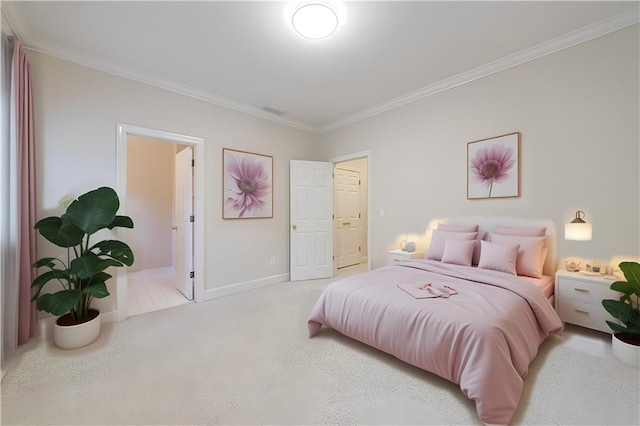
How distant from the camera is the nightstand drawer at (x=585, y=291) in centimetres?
222

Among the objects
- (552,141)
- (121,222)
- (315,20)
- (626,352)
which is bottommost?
(626,352)

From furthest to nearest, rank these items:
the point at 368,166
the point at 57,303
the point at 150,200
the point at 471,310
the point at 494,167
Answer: the point at 150,200 → the point at 368,166 → the point at 494,167 → the point at 57,303 → the point at 471,310

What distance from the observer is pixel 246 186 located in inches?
157

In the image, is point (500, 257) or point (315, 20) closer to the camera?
point (315, 20)

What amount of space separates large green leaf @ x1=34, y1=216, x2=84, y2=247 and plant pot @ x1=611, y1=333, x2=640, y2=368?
4.56m

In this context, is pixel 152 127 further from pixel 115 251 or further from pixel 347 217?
pixel 347 217

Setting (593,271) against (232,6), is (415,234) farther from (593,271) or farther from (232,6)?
(232,6)

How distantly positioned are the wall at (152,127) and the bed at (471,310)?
1.93 meters

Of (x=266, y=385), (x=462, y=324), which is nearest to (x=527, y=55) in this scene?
(x=462, y=324)

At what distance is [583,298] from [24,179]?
5044 millimetres

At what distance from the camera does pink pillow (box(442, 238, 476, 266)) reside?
2848 mm

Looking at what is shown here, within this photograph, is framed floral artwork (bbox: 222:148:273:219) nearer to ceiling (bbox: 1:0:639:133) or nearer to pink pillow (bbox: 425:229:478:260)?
ceiling (bbox: 1:0:639:133)

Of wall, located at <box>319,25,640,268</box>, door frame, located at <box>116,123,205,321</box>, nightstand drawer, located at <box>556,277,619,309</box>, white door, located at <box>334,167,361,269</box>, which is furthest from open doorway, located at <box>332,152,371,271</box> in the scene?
nightstand drawer, located at <box>556,277,619,309</box>

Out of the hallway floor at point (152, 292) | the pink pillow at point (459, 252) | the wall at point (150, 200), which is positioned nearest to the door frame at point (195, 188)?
the hallway floor at point (152, 292)
